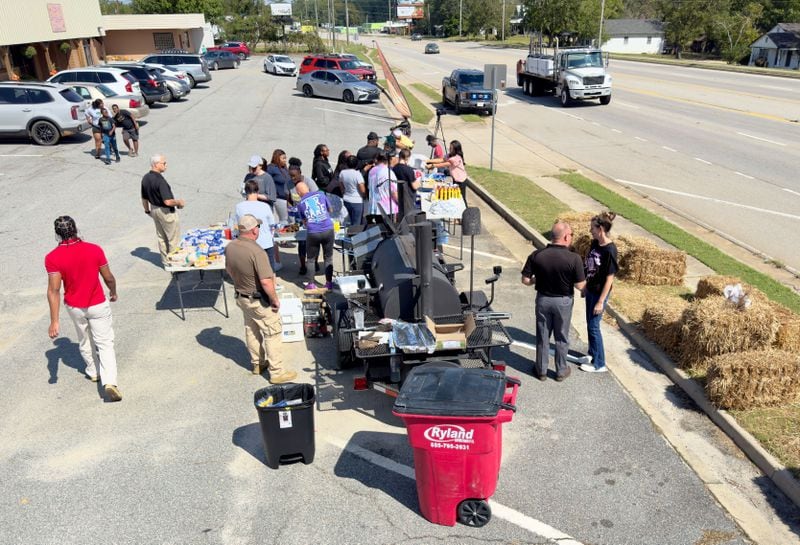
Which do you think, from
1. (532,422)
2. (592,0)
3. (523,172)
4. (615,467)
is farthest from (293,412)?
(592,0)

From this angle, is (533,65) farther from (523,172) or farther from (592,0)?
(592,0)

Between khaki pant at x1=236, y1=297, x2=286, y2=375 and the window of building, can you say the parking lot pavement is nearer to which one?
khaki pant at x1=236, y1=297, x2=286, y2=375

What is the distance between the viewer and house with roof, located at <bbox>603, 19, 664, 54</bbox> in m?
93.2

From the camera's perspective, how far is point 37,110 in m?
20.1

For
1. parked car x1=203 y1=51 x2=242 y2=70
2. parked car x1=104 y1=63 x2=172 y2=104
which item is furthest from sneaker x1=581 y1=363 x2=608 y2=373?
parked car x1=203 y1=51 x2=242 y2=70

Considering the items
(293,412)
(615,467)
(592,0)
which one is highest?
(592,0)

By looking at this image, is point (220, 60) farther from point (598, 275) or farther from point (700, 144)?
point (598, 275)

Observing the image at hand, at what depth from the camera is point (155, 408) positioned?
6902 mm

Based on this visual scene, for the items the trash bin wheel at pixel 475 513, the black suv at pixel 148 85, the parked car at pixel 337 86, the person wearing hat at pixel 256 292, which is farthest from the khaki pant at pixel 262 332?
the parked car at pixel 337 86

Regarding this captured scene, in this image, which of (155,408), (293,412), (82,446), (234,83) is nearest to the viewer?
(293,412)

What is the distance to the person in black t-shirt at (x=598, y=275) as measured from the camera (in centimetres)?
710

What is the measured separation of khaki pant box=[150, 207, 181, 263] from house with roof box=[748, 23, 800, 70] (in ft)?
219

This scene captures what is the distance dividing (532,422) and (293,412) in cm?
249

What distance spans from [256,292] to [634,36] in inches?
3946
